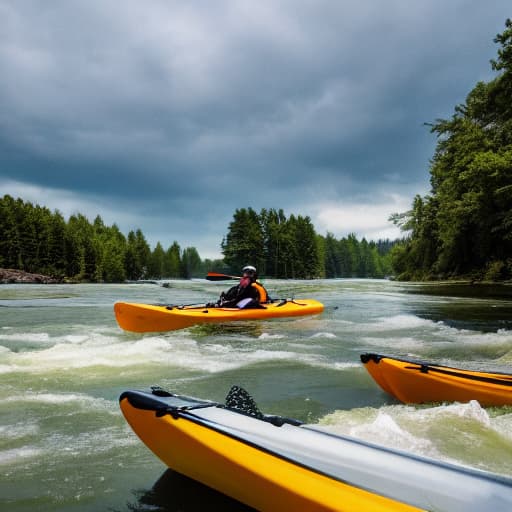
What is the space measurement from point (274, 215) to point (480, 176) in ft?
175

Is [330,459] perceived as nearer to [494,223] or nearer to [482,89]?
[494,223]

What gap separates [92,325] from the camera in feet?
33.4

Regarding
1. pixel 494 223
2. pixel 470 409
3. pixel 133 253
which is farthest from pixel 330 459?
pixel 133 253

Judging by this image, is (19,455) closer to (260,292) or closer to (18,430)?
(18,430)

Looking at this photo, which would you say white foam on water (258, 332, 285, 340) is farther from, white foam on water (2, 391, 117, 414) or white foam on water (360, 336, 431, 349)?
white foam on water (2, 391, 117, 414)

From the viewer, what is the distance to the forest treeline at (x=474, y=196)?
59.7 feet

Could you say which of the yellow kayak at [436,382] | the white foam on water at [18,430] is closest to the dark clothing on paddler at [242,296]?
the yellow kayak at [436,382]

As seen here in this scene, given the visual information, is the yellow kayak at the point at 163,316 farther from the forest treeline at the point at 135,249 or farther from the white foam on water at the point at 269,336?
the forest treeline at the point at 135,249

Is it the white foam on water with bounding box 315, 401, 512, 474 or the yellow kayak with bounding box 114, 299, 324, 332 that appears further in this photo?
the yellow kayak with bounding box 114, 299, 324, 332

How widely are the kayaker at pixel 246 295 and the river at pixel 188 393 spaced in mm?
881

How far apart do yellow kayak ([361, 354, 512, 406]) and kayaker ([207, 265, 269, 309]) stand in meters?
6.51

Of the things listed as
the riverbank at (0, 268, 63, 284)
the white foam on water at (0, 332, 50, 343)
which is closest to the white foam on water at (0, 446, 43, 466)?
the white foam on water at (0, 332, 50, 343)

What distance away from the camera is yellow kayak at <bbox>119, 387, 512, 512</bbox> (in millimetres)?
1542

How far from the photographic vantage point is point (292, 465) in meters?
1.79
